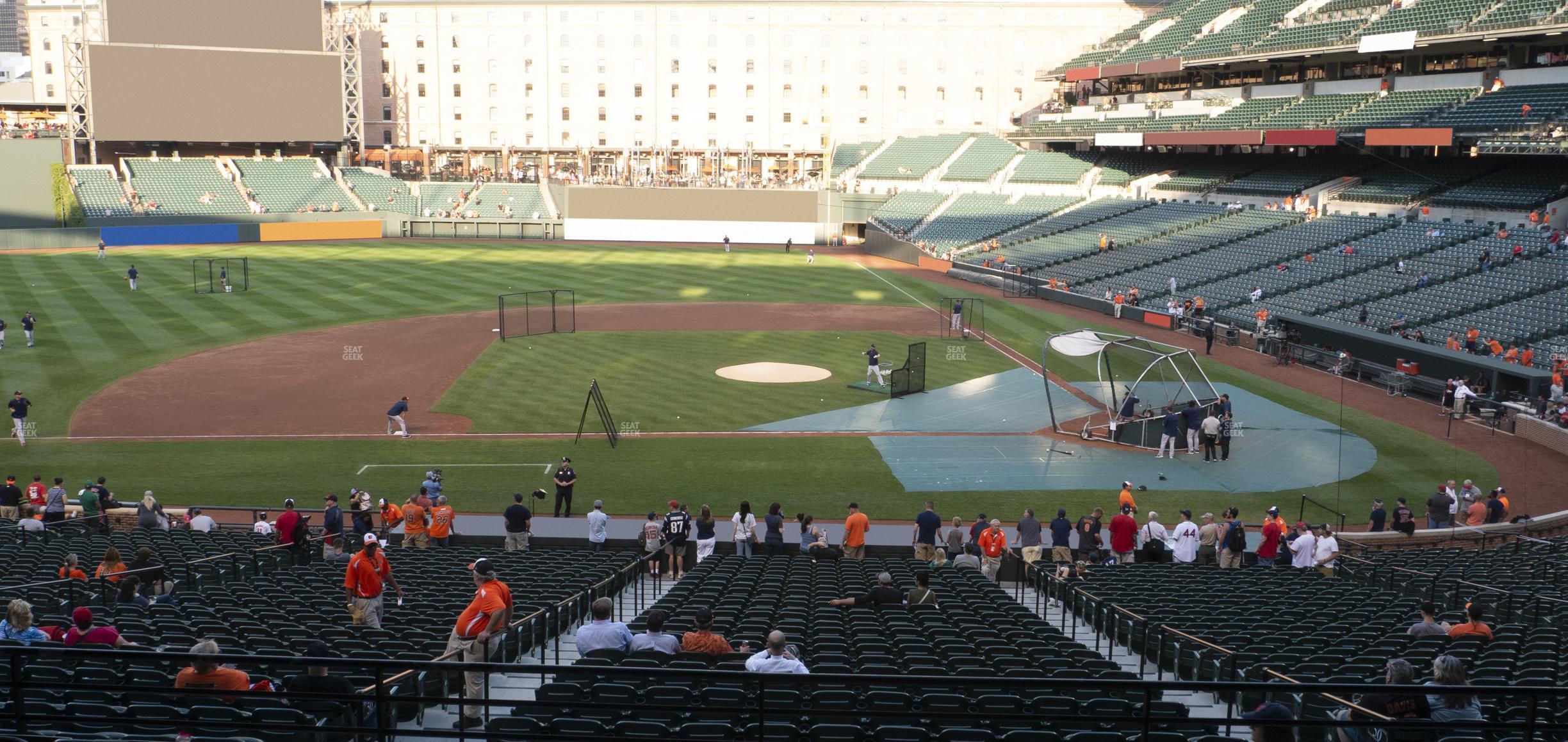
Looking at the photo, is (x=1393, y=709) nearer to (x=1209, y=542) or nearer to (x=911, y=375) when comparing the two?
(x=1209, y=542)

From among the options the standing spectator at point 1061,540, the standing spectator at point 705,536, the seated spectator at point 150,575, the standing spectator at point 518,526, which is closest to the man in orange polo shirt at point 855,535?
the standing spectator at point 705,536

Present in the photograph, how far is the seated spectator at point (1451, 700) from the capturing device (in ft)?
25.0

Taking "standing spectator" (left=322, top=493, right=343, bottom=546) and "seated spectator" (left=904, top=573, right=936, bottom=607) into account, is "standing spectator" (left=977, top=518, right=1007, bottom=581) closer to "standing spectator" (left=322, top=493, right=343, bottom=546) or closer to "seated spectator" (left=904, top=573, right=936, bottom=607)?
"seated spectator" (left=904, top=573, right=936, bottom=607)

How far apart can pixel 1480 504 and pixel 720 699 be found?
67.9 feet

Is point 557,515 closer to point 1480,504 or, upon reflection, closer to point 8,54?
point 1480,504

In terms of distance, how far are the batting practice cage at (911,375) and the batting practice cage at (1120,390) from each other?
385cm

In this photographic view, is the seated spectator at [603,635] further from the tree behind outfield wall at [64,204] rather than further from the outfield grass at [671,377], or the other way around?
the tree behind outfield wall at [64,204]

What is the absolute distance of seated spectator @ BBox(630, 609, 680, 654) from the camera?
32.3 feet

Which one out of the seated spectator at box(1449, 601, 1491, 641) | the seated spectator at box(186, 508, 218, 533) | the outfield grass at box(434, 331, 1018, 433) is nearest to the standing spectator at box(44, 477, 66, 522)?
the seated spectator at box(186, 508, 218, 533)

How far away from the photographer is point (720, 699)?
835 centimetres

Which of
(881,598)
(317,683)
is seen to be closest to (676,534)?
(881,598)

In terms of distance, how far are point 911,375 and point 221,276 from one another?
123ft

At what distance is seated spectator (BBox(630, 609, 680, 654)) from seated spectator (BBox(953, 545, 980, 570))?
9.05m

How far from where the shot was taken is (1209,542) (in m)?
21.2
